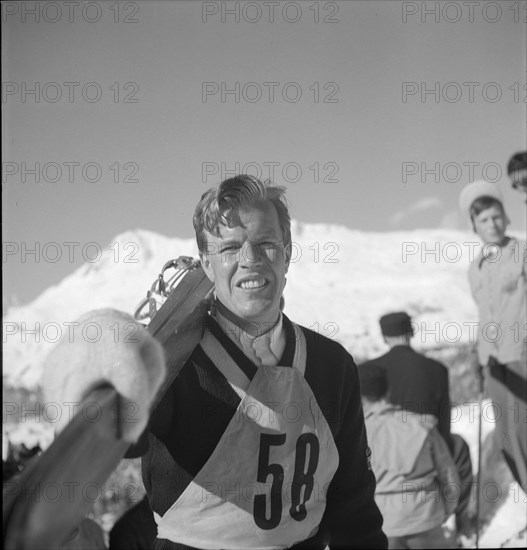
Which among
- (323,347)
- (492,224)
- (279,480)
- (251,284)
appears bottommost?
(279,480)

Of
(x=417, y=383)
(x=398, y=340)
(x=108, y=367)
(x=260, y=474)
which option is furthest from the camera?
(x=398, y=340)

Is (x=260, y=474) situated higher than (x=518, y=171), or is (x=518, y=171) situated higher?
(x=518, y=171)

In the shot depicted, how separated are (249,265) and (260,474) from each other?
1.23ft

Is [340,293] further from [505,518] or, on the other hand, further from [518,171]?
[505,518]

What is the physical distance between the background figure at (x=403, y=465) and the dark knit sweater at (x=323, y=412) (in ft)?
2.51

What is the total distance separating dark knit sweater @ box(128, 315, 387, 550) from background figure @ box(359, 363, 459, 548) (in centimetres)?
76

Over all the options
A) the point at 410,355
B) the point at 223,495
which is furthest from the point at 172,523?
the point at 410,355

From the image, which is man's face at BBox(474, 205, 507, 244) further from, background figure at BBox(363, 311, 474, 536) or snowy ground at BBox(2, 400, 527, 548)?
snowy ground at BBox(2, 400, 527, 548)

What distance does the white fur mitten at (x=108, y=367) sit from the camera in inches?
30.8

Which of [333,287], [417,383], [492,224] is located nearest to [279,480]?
[417,383]

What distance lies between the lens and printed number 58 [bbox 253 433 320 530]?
1.17 meters

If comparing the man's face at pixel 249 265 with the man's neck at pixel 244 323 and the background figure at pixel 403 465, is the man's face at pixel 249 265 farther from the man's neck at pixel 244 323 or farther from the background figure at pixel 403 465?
the background figure at pixel 403 465

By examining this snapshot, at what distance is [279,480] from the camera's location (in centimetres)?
118

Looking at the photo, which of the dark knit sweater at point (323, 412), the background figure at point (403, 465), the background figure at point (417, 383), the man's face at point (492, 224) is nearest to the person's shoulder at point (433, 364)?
the background figure at point (417, 383)
